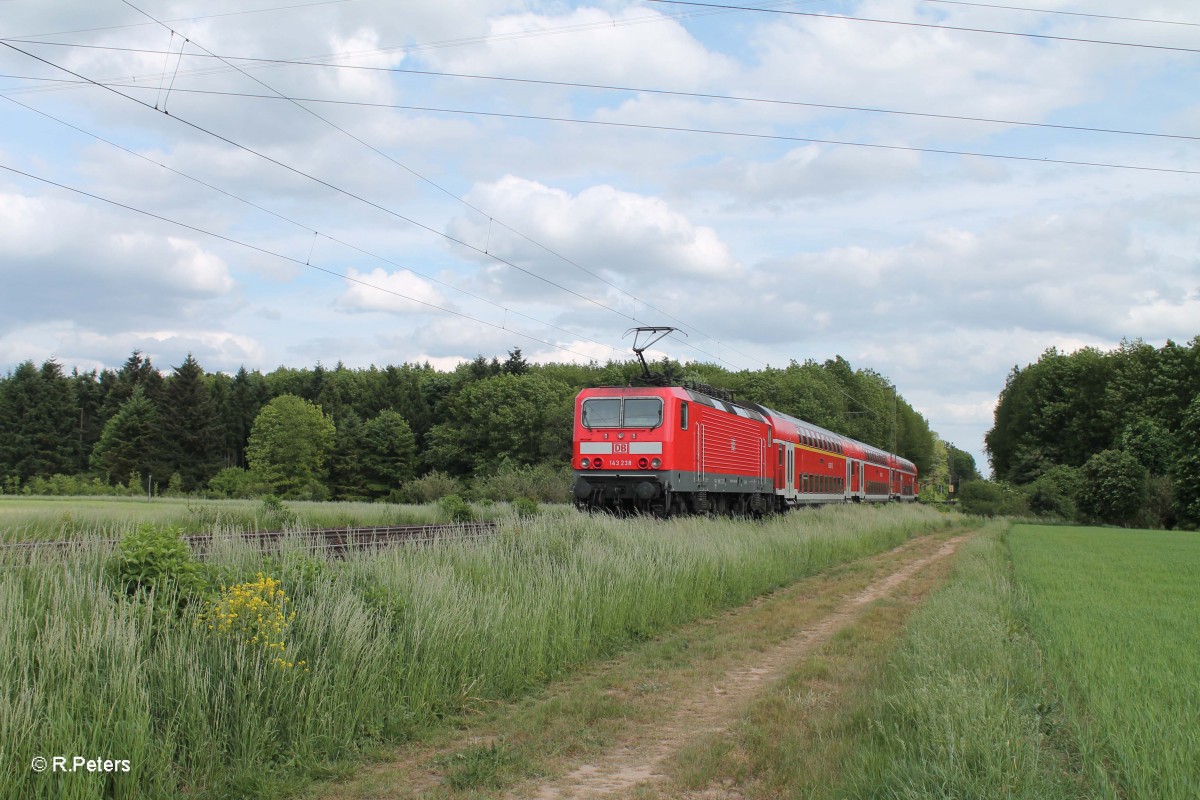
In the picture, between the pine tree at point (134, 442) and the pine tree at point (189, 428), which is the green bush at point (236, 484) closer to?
the pine tree at point (189, 428)

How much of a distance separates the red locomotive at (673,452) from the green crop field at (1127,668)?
7805mm

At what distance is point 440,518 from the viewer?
23.6 m

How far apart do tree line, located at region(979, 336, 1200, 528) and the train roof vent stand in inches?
1387

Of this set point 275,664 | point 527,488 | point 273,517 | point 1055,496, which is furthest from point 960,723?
point 1055,496

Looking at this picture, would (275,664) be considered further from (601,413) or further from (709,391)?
(709,391)

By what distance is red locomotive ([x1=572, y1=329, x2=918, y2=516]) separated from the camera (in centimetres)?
2119

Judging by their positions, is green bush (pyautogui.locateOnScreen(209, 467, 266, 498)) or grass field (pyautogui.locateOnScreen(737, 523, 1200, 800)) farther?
green bush (pyautogui.locateOnScreen(209, 467, 266, 498))

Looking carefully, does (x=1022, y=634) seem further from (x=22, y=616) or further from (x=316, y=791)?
(x=22, y=616)

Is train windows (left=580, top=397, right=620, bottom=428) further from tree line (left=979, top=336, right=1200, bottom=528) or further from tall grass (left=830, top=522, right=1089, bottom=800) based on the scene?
tree line (left=979, top=336, right=1200, bottom=528)

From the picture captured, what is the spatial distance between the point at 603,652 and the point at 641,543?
15.0ft

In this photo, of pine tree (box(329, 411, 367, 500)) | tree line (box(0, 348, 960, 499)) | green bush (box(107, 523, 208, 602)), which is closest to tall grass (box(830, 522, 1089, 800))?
green bush (box(107, 523, 208, 602))

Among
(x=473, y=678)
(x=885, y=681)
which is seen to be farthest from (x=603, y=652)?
(x=885, y=681)

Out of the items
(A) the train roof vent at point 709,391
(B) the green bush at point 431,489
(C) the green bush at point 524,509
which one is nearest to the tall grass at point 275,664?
(C) the green bush at point 524,509

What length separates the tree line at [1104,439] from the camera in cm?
5325
